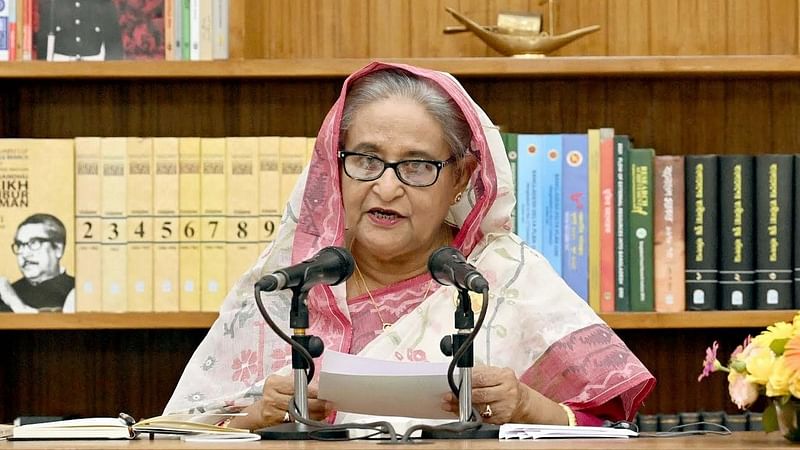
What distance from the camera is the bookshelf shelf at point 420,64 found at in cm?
276

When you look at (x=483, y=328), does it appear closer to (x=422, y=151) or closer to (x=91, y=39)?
(x=422, y=151)

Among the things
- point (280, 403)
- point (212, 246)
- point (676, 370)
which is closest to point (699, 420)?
point (676, 370)

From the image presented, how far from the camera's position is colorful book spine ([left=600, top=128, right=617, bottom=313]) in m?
2.76

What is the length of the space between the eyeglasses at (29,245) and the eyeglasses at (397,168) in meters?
0.74

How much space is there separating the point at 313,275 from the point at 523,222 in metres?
0.99

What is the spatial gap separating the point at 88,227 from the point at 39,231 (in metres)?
0.10

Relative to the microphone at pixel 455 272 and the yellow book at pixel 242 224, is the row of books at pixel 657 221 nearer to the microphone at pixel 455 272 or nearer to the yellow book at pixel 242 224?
the yellow book at pixel 242 224

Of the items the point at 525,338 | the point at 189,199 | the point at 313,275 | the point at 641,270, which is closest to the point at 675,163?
the point at 641,270

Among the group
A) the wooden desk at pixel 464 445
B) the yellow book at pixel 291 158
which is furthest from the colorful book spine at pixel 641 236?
the wooden desk at pixel 464 445

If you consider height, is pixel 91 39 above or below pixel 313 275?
above

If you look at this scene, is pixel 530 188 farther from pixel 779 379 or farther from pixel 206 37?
pixel 779 379

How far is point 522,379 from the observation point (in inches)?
92.2

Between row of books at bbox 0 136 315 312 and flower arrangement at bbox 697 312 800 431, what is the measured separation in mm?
1217

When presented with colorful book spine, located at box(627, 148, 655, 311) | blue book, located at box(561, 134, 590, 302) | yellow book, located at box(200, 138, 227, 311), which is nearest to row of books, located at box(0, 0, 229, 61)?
yellow book, located at box(200, 138, 227, 311)
